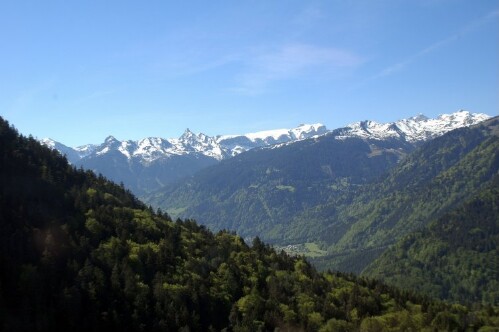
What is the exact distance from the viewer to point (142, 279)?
132m

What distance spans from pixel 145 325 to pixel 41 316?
73.5 ft

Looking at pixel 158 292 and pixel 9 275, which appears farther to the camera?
pixel 158 292

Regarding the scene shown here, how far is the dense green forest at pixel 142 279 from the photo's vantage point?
113 m

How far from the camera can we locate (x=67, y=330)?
107 metres

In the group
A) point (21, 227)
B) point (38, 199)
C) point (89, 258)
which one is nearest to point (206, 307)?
point (89, 258)

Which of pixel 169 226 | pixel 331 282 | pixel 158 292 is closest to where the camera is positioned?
pixel 158 292

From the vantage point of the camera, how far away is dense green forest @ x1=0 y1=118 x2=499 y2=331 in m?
113

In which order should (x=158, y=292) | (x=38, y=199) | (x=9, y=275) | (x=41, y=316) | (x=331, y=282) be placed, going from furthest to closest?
1. (x=331, y=282)
2. (x=38, y=199)
3. (x=158, y=292)
4. (x=9, y=275)
5. (x=41, y=316)

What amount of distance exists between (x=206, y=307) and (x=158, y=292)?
42.0ft

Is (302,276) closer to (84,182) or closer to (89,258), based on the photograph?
(89,258)

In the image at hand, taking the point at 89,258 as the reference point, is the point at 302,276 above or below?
below

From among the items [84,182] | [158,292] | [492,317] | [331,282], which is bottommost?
[492,317]

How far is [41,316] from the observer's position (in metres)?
103

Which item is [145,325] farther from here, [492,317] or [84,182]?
[492,317]
